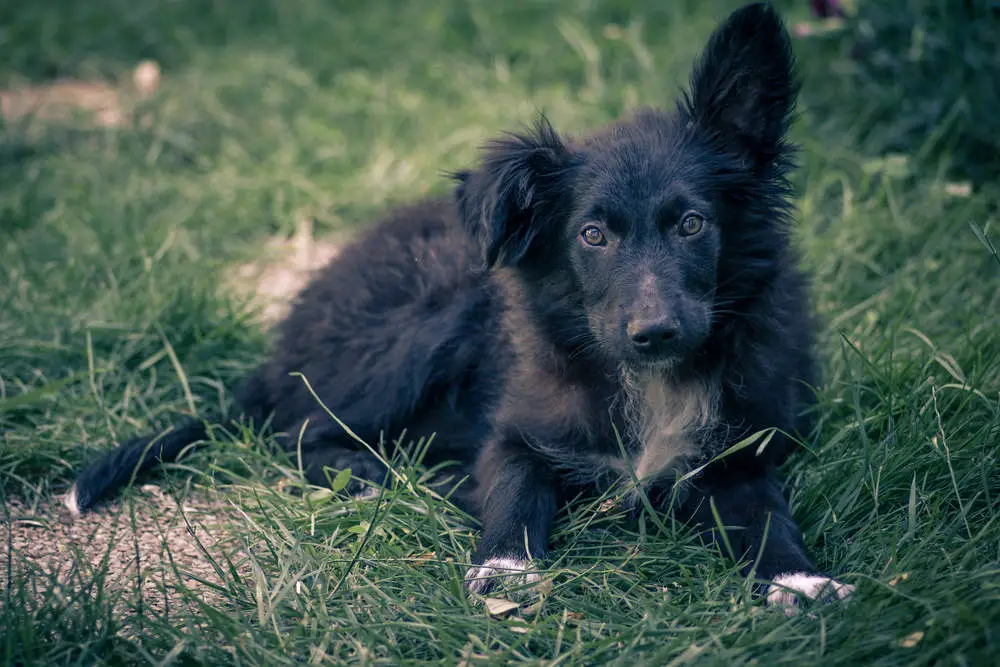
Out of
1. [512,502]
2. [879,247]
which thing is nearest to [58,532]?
[512,502]

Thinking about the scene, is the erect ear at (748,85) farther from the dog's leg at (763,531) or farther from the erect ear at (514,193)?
the dog's leg at (763,531)

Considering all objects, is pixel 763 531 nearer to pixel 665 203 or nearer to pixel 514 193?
pixel 665 203

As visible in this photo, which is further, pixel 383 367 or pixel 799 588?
pixel 383 367

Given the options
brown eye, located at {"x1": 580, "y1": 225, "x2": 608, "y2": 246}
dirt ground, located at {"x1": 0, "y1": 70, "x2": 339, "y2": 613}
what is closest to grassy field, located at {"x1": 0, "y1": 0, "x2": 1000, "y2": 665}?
dirt ground, located at {"x1": 0, "y1": 70, "x2": 339, "y2": 613}

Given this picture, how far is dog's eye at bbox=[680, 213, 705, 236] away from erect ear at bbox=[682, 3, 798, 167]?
0.27 m

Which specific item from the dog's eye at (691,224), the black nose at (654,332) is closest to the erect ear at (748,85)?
the dog's eye at (691,224)

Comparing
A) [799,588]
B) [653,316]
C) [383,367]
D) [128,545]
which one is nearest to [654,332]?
[653,316]

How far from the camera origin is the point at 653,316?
270 centimetres

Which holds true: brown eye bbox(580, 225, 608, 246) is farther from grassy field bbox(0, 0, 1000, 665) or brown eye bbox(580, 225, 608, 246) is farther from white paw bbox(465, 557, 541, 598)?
white paw bbox(465, 557, 541, 598)

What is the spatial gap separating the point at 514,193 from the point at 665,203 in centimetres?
46

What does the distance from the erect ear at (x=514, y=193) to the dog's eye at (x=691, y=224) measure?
401mm

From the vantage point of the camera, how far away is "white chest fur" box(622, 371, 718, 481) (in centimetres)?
306

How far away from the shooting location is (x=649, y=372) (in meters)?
3.09

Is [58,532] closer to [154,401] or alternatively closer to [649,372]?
[154,401]
